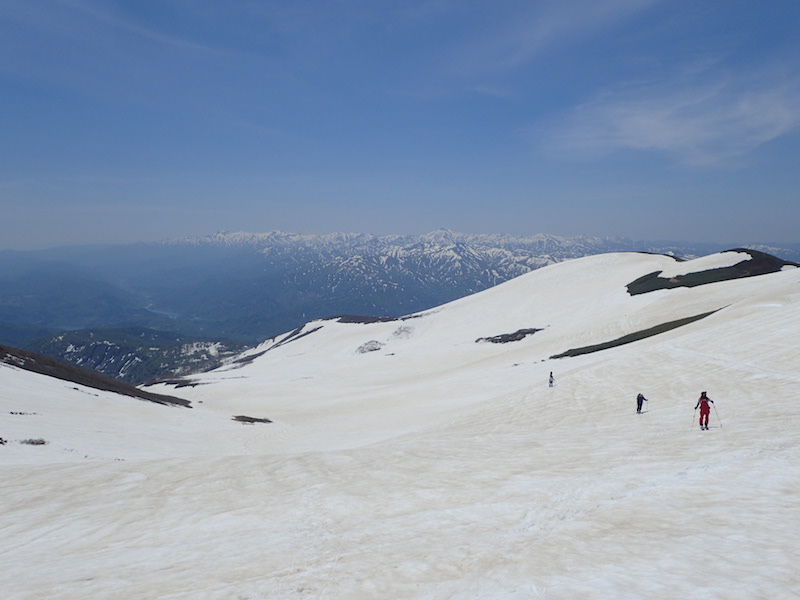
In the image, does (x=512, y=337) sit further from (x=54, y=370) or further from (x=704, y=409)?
(x=54, y=370)

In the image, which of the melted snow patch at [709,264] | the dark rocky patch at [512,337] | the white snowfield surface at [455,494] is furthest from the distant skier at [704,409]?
the melted snow patch at [709,264]

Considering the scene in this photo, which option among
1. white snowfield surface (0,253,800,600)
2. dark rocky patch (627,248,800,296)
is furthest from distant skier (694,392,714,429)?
dark rocky patch (627,248,800,296)

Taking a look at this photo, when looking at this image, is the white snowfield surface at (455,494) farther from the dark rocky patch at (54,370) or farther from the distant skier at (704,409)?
the dark rocky patch at (54,370)

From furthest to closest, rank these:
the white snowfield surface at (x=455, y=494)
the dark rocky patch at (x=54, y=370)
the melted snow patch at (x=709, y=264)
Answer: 1. the melted snow patch at (x=709, y=264)
2. the dark rocky patch at (x=54, y=370)
3. the white snowfield surface at (x=455, y=494)

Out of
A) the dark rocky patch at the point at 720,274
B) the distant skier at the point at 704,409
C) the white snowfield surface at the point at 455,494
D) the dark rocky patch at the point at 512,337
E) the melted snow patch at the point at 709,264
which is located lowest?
the white snowfield surface at the point at 455,494

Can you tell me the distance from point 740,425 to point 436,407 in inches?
851

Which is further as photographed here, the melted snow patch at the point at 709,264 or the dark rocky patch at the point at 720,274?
the melted snow patch at the point at 709,264

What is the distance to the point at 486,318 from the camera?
3639 inches

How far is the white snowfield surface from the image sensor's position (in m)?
7.80

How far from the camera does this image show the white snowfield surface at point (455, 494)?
7.80 meters

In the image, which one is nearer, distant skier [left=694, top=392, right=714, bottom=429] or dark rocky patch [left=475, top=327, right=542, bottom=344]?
distant skier [left=694, top=392, right=714, bottom=429]

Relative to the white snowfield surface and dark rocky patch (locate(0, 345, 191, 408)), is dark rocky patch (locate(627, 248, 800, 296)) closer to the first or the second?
the white snowfield surface

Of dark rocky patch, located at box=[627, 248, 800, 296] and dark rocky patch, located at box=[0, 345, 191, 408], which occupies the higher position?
dark rocky patch, located at box=[627, 248, 800, 296]

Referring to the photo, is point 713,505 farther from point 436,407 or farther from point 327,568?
point 436,407
